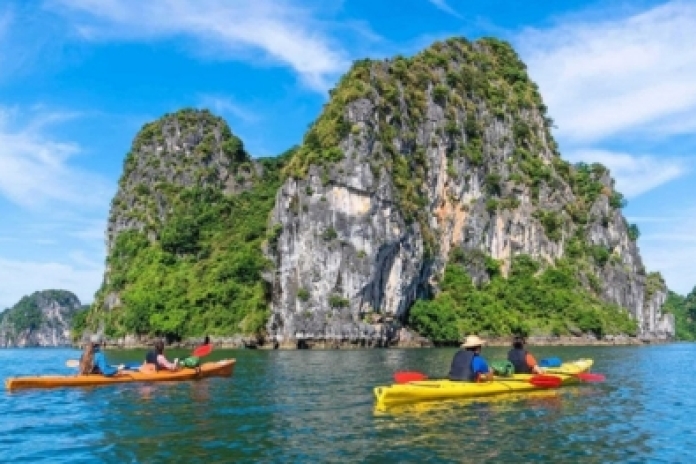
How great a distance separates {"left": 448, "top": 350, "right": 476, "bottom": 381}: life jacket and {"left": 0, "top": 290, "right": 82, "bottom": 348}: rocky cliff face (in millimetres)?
165961

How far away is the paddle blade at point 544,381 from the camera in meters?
20.0

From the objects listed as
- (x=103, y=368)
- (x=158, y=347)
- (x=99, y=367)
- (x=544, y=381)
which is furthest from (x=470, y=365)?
(x=99, y=367)

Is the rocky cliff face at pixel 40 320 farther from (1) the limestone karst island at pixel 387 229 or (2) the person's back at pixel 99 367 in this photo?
(2) the person's back at pixel 99 367

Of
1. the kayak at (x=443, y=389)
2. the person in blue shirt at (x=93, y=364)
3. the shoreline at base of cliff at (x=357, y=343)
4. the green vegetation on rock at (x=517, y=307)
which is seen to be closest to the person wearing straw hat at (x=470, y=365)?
the kayak at (x=443, y=389)

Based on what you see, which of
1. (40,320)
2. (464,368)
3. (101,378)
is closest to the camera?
(464,368)

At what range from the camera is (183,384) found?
23.1 m

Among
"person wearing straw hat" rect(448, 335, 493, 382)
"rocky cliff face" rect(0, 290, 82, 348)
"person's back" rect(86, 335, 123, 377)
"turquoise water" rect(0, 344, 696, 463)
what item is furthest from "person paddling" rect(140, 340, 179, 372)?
"rocky cliff face" rect(0, 290, 82, 348)

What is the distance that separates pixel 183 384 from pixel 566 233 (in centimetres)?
7015

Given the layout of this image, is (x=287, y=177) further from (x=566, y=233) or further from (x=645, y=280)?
(x=645, y=280)

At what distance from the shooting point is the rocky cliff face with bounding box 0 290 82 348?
16988 cm

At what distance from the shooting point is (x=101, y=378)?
72.2ft

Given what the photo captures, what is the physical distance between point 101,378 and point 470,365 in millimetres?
11898

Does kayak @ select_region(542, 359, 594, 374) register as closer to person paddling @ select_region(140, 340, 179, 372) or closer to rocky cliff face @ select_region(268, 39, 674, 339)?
person paddling @ select_region(140, 340, 179, 372)

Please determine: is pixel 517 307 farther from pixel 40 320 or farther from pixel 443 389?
pixel 40 320
